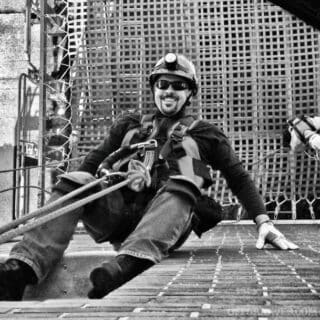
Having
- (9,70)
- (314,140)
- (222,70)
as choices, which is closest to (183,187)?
(314,140)

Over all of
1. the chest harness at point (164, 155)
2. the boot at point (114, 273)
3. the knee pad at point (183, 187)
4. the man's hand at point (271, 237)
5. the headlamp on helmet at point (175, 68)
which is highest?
the headlamp on helmet at point (175, 68)

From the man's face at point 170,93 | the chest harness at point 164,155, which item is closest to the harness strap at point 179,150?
the chest harness at point 164,155

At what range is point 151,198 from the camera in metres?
2.18

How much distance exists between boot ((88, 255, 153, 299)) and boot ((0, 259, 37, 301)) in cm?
26

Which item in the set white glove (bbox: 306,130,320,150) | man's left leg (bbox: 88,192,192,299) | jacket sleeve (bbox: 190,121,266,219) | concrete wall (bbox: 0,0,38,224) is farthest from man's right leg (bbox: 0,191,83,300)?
concrete wall (bbox: 0,0,38,224)

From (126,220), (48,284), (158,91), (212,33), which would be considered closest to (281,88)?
(212,33)

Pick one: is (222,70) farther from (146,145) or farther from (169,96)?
(146,145)

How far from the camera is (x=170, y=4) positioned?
475cm

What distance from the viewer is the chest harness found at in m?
2.15

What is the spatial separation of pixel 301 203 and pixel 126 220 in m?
3.04

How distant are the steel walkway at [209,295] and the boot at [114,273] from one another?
0.04 metres

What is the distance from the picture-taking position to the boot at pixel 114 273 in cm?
147

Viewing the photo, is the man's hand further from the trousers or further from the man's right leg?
the man's right leg

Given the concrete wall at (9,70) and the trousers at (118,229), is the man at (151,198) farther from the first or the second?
the concrete wall at (9,70)
